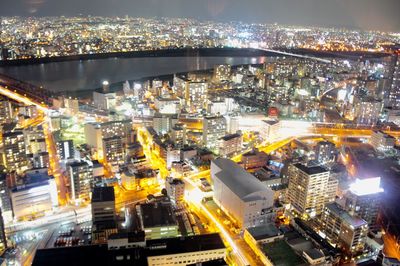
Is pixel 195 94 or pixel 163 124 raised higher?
pixel 195 94

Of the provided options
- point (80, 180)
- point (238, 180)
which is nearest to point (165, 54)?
point (80, 180)

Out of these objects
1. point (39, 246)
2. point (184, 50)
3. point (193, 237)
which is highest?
point (184, 50)

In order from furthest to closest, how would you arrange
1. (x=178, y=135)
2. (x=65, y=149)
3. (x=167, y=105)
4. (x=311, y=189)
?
1. (x=167, y=105)
2. (x=178, y=135)
3. (x=65, y=149)
4. (x=311, y=189)

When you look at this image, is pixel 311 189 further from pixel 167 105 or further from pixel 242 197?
pixel 167 105

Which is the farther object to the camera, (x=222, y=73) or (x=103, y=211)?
(x=222, y=73)

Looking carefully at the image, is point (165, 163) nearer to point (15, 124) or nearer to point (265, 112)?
point (15, 124)

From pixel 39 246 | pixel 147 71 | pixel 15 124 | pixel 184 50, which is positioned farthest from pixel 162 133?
pixel 184 50
